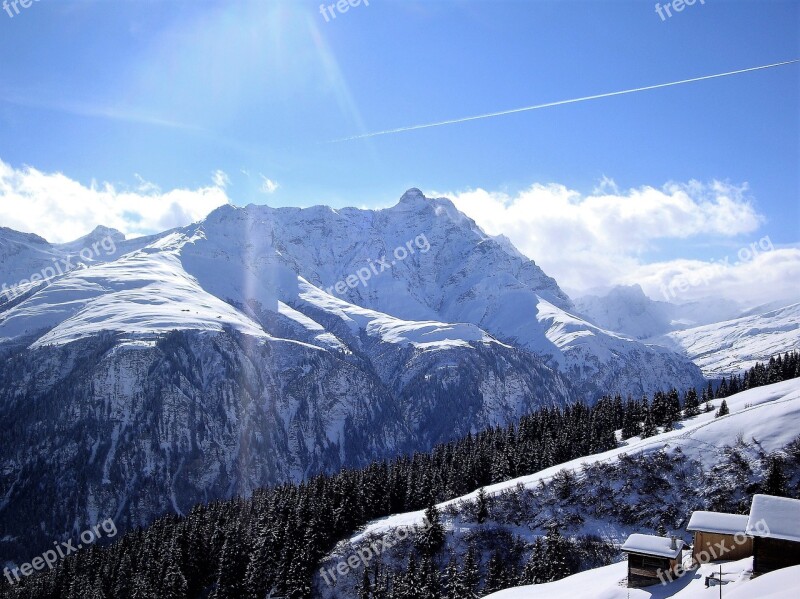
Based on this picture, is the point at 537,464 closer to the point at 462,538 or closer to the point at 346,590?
the point at 462,538

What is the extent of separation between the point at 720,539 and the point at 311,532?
206ft

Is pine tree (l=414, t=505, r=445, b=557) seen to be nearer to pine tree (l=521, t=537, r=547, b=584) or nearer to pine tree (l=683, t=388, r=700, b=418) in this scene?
pine tree (l=521, t=537, r=547, b=584)

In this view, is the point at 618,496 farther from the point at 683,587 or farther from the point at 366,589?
the point at 683,587

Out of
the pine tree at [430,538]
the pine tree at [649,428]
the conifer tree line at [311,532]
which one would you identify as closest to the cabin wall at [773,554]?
the conifer tree line at [311,532]

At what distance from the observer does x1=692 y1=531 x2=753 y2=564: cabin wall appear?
52.4m

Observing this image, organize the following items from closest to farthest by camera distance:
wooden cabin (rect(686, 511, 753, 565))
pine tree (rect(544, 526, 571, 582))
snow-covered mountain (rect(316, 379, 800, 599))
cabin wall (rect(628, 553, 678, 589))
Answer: cabin wall (rect(628, 553, 678, 589))
wooden cabin (rect(686, 511, 753, 565))
pine tree (rect(544, 526, 571, 582))
snow-covered mountain (rect(316, 379, 800, 599))

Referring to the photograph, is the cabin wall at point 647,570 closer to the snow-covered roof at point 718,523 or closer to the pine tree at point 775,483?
the snow-covered roof at point 718,523

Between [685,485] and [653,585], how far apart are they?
46.5 m

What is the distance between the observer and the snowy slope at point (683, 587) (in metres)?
34.8

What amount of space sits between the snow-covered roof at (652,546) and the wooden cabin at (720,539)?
208 cm

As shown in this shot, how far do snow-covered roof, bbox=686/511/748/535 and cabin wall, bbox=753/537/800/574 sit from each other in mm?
8312

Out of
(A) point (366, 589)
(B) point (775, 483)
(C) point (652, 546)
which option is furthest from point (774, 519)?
(A) point (366, 589)

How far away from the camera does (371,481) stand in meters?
114

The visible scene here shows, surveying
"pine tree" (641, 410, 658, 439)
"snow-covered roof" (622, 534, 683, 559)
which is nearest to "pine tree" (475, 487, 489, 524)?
"snow-covered roof" (622, 534, 683, 559)
